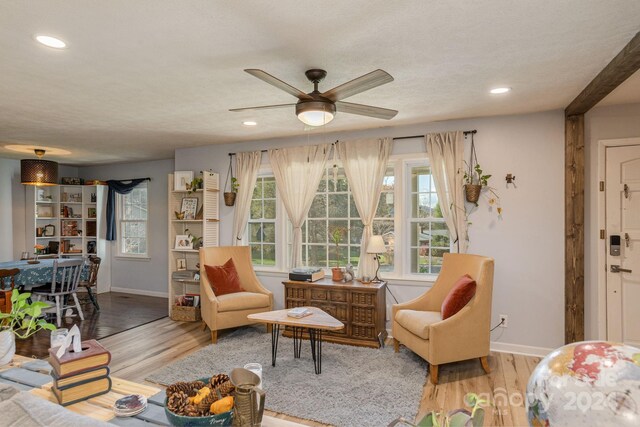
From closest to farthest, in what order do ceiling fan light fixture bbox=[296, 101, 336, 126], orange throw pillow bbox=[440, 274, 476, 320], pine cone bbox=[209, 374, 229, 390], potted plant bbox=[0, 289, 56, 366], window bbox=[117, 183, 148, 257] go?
pine cone bbox=[209, 374, 229, 390] < potted plant bbox=[0, 289, 56, 366] < ceiling fan light fixture bbox=[296, 101, 336, 126] < orange throw pillow bbox=[440, 274, 476, 320] < window bbox=[117, 183, 148, 257]

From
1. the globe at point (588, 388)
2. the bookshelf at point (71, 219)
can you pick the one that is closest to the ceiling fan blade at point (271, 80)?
the globe at point (588, 388)

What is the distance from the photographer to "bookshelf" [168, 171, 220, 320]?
518 centimetres

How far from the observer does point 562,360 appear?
30.8 inches

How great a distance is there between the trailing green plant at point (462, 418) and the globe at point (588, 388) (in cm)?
10

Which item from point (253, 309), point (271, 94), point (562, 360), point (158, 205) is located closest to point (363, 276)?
point (253, 309)

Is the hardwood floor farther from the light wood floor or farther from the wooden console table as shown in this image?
the wooden console table

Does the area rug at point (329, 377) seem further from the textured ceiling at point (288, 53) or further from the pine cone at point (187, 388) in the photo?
the textured ceiling at point (288, 53)

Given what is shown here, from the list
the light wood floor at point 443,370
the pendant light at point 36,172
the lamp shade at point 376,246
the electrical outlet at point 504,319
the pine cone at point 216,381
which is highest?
the pendant light at point 36,172

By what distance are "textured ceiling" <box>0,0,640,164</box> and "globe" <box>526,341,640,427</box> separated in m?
1.68

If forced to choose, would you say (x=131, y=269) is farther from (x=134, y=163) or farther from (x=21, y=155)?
(x=21, y=155)

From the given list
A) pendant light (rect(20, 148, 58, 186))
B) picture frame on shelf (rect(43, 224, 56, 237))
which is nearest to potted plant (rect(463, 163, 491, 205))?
pendant light (rect(20, 148, 58, 186))

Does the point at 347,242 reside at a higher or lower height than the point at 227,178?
lower

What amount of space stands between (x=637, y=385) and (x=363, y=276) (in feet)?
12.3

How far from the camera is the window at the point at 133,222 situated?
278 inches
